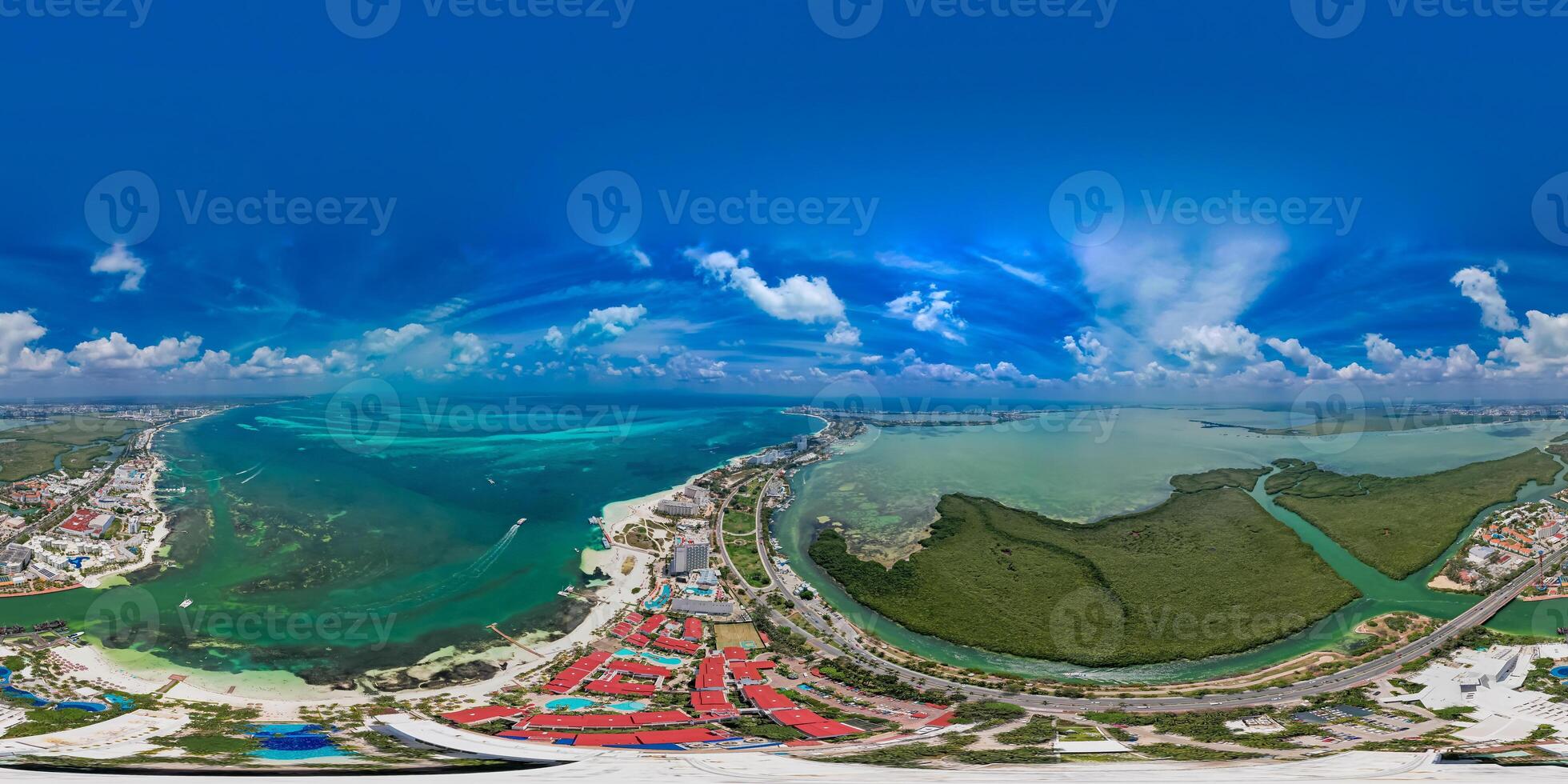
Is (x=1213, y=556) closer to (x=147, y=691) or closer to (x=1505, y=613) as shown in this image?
(x=1505, y=613)

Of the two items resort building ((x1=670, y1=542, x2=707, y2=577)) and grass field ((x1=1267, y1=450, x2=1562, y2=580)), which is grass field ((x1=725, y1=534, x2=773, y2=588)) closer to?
resort building ((x1=670, y1=542, x2=707, y2=577))

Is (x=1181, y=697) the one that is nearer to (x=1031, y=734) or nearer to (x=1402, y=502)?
(x=1031, y=734)

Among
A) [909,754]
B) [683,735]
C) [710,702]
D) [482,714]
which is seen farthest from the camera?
[710,702]

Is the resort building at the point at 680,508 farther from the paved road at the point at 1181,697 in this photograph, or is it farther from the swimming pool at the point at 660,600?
the swimming pool at the point at 660,600

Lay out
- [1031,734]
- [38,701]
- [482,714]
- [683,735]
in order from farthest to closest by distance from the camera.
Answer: [38,701], [482,714], [1031,734], [683,735]

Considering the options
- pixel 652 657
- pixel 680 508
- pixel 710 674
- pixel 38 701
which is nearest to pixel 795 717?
pixel 710 674

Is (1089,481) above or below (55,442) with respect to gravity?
below

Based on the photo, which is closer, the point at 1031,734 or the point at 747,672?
the point at 1031,734
